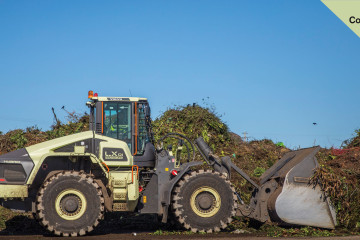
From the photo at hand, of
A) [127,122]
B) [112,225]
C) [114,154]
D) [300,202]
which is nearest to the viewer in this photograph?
[300,202]

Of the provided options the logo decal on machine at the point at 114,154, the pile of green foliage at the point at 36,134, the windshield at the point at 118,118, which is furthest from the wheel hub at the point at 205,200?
the pile of green foliage at the point at 36,134

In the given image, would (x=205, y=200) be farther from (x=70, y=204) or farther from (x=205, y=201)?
(x=70, y=204)

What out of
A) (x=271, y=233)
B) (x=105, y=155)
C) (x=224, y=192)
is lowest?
(x=271, y=233)

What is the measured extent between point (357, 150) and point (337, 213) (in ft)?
9.40

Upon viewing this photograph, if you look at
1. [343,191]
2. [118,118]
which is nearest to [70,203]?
[118,118]

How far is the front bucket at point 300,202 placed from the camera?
1241 cm

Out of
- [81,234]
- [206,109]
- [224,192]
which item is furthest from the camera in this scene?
[206,109]

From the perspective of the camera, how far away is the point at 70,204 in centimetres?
1195

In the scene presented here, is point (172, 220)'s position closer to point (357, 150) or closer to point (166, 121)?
point (357, 150)

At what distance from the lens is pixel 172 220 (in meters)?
13.3

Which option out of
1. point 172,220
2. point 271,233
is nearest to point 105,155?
point 172,220

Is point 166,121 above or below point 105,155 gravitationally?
above

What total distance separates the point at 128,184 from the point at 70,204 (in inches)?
60.7

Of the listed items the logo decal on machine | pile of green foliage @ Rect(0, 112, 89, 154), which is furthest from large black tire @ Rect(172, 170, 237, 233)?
pile of green foliage @ Rect(0, 112, 89, 154)
